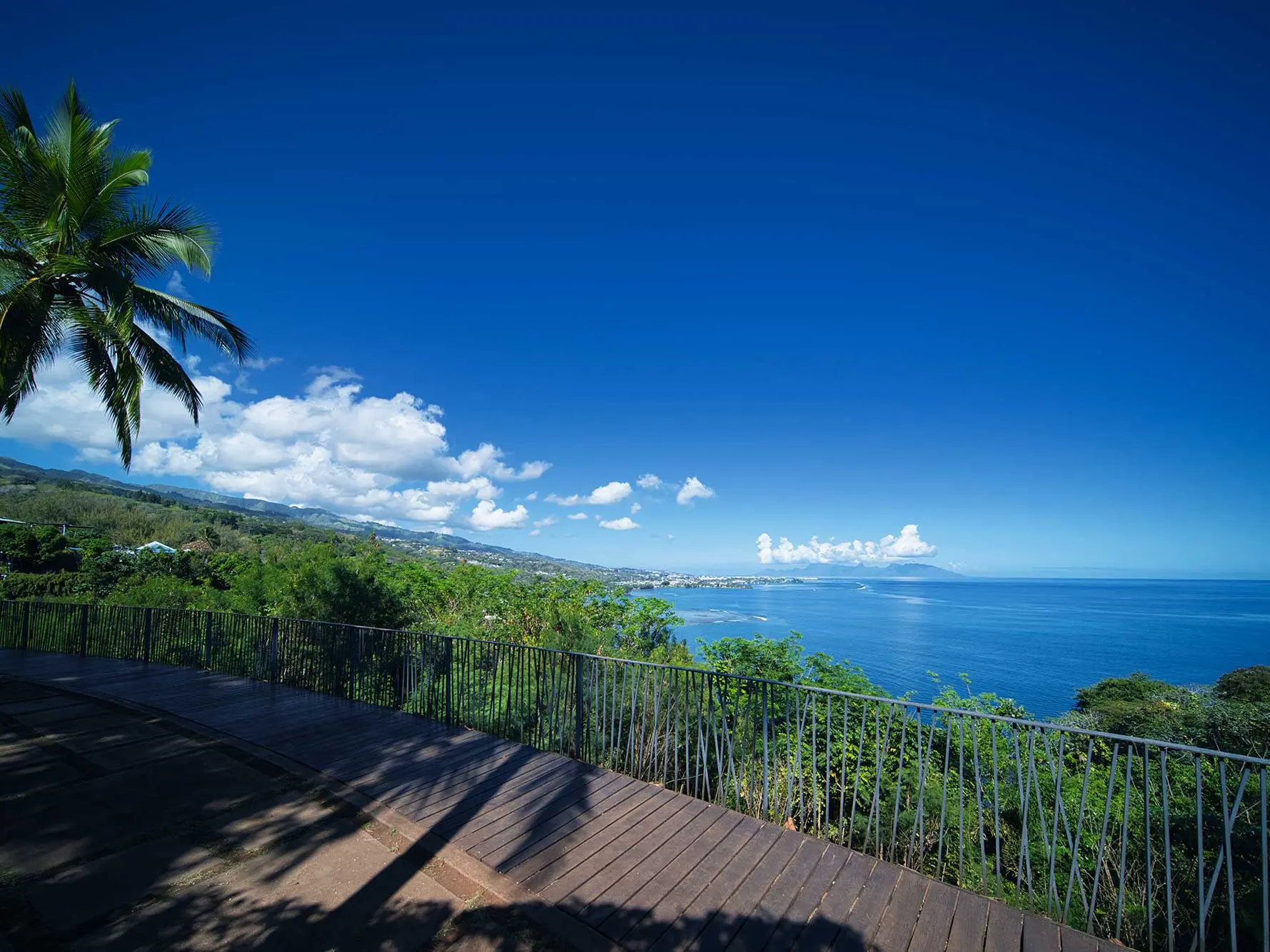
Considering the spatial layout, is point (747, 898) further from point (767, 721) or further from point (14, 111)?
point (14, 111)

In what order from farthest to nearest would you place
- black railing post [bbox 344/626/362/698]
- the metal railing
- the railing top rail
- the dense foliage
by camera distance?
1. black railing post [bbox 344/626/362/698]
2. the dense foliage
3. the metal railing
4. the railing top rail

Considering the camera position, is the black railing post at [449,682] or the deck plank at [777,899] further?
the black railing post at [449,682]

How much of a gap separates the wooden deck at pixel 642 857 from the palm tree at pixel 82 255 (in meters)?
7.20

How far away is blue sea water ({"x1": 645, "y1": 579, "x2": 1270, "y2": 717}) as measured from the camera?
36031 mm

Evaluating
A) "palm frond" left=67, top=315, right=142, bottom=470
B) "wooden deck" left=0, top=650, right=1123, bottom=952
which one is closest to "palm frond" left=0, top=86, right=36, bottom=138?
"palm frond" left=67, top=315, right=142, bottom=470

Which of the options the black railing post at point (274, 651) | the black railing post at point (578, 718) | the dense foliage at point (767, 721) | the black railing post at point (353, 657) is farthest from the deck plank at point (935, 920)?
the black railing post at point (274, 651)

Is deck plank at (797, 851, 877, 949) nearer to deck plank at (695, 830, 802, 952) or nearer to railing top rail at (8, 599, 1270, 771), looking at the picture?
deck plank at (695, 830, 802, 952)

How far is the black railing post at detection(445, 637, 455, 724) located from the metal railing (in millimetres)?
29

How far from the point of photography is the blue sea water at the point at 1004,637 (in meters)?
36.0

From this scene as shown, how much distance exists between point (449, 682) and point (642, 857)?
319 cm

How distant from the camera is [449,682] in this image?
5.88m

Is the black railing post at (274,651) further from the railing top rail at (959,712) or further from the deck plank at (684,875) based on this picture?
the deck plank at (684,875)

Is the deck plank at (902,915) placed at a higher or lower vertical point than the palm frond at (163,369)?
lower

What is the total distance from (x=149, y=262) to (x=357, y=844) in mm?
11165
